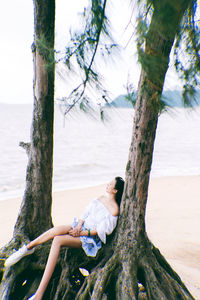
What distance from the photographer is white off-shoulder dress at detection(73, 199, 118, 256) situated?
2920mm

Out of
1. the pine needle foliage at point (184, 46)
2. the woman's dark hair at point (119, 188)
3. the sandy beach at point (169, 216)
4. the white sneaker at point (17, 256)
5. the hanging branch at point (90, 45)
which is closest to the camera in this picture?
the pine needle foliage at point (184, 46)

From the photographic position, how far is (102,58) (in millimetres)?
2486

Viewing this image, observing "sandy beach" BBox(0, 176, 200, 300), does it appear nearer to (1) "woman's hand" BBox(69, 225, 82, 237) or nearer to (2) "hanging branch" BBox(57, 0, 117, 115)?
(1) "woman's hand" BBox(69, 225, 82, 237)

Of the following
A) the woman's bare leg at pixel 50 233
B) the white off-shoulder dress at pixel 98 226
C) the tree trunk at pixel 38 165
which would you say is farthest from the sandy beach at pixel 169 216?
the tree trunk at pixel 38 165

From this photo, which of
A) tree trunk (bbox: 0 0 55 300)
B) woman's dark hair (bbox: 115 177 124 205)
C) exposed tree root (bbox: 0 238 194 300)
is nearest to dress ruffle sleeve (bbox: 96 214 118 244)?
exposed tree root (bbox: 0 238 194 300)

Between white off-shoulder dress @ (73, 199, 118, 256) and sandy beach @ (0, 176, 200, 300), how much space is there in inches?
59.2

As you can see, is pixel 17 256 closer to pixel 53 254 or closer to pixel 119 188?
pixel 53 254

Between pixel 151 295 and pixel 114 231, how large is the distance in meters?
0.66

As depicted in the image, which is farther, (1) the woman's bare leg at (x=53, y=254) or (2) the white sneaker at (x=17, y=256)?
(2) the white sneaker at (x=17, y=256)

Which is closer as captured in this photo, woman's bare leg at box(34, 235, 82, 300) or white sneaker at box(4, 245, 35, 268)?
woman's bare leg at box(34, 235, 82, 300)

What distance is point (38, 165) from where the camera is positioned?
3.32 meters

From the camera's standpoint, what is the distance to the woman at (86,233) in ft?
9.43

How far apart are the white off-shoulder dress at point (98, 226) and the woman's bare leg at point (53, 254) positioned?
0.30 feet

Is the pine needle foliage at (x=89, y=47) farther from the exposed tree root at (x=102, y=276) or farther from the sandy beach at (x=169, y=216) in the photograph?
the sandy beach at (x=169, y=216)
